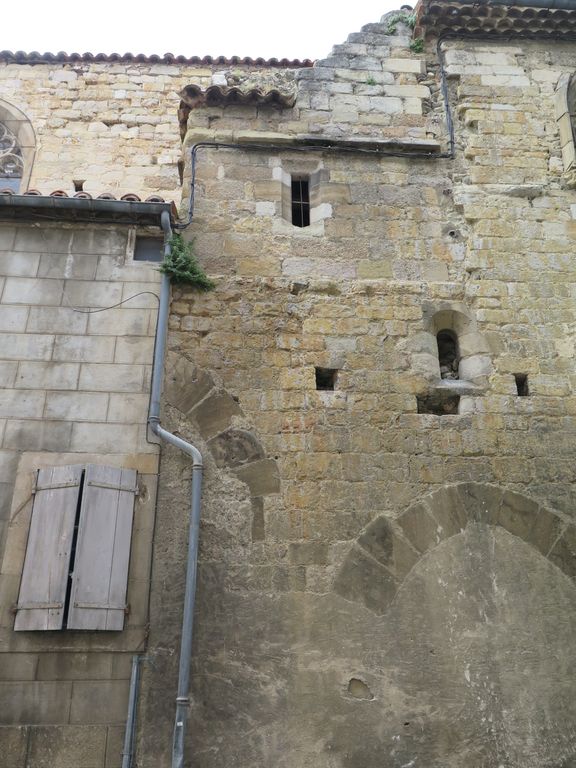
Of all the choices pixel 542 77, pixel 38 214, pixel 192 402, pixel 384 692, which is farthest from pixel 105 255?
pixel 542 77

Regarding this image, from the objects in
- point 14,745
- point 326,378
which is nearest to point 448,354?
point 326,378

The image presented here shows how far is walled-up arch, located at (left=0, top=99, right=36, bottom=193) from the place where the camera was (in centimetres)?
1078

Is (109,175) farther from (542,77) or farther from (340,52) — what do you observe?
(542,77)

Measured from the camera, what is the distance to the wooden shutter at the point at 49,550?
4.66 m

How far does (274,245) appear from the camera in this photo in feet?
21.2

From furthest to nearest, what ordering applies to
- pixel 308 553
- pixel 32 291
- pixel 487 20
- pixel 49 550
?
1. pixel 487 20
2. pixel 32 291
3. pixel 308 553
4. pixel 49 550

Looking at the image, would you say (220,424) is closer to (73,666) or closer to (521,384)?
(73,666)

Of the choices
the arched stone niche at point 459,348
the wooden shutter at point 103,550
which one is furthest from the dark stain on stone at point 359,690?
the arched stone niche at point 459,348

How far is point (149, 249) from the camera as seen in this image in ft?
20.6

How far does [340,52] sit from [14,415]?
5.53 meters

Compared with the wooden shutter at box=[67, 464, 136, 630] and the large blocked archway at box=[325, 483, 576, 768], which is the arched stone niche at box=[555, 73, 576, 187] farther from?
the wooden shutter at box=[67, 464, 136, 630]

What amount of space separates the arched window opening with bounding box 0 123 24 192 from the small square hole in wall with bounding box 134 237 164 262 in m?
5.74

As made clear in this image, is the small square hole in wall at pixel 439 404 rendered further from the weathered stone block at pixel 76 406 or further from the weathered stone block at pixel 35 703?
the weathered stone block at pixel 35 703

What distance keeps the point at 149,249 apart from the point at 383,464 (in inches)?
120
